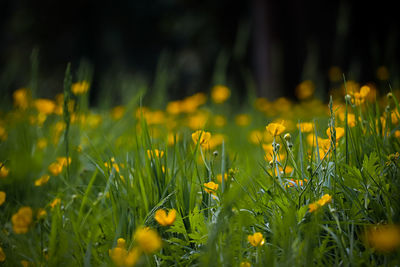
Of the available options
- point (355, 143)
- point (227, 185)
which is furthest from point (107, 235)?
point (355, 143)

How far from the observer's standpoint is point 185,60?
654 centimetres

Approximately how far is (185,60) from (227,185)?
5.67 m

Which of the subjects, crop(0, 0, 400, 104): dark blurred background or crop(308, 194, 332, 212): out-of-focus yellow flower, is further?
crop(0, 0, 400, 104): dark blurred background

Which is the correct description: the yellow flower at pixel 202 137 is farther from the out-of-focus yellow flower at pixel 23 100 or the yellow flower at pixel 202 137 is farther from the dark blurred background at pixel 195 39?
the dark blurred background at pixel 195 39

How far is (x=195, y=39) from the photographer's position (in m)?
6.41

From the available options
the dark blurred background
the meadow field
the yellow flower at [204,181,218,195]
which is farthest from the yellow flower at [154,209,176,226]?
the dark blurred background

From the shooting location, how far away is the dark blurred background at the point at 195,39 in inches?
187

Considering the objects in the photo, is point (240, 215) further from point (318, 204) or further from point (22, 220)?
point (22, 220)

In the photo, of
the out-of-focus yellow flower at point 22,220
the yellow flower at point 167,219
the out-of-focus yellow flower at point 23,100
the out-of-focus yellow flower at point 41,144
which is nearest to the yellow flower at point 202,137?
the yellow flower at point 167,219

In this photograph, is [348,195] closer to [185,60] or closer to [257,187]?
[257,187]

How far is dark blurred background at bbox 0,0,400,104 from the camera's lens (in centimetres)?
475

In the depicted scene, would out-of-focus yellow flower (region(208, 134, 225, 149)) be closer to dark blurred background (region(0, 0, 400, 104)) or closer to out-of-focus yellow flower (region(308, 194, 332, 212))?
out-of-focus yellow flower (region(308, 194, 332, 212))

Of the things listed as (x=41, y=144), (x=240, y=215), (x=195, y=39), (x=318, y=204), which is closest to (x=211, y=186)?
(x=240, y=215)

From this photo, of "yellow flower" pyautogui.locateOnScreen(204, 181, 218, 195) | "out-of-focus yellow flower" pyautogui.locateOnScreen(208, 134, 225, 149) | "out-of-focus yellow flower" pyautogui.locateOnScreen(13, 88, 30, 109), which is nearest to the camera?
"yellow flower" pyautogui.locateOnScreen(204, 181, 218, 195)
